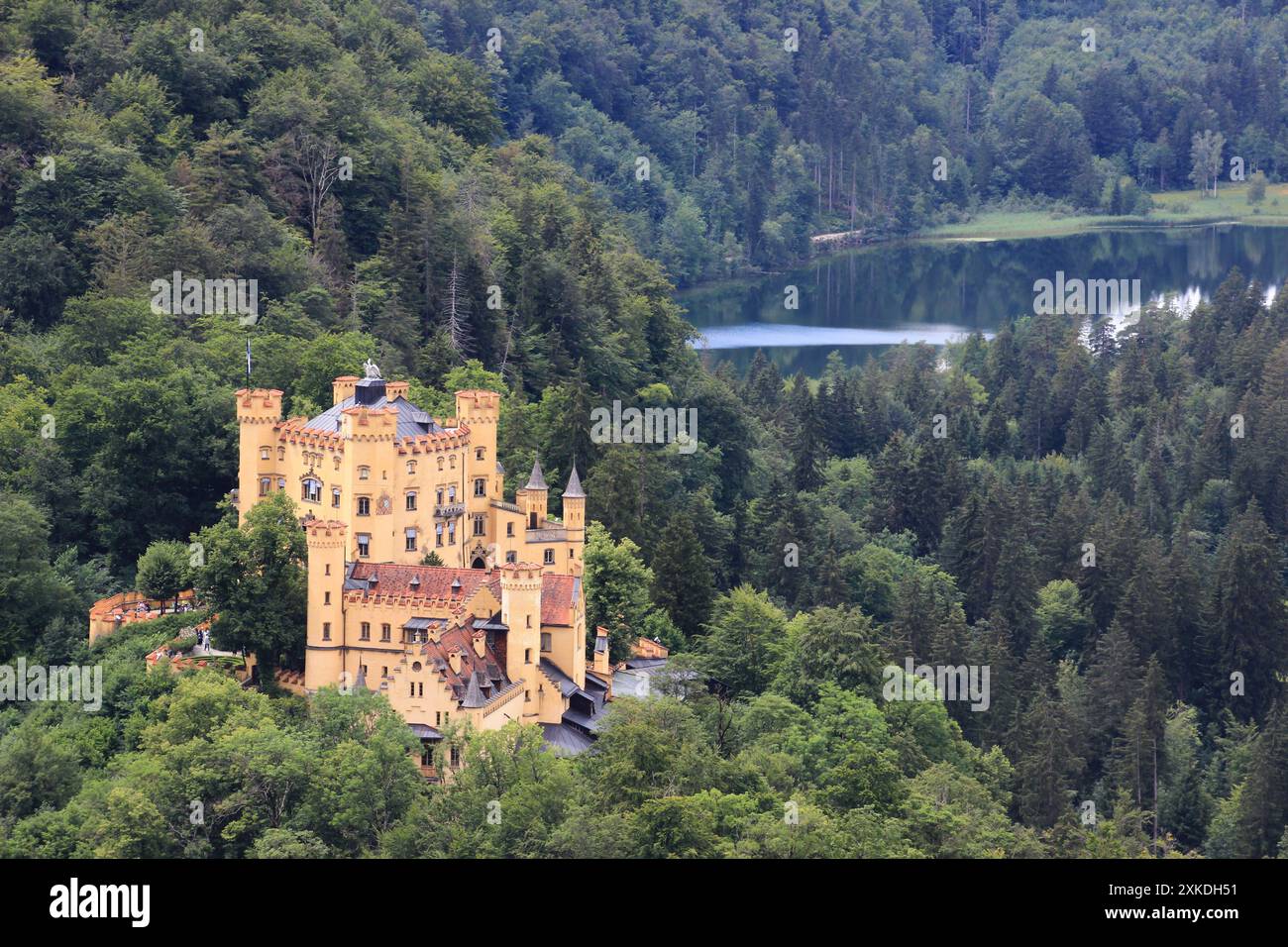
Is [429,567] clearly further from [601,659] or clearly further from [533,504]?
[601,659]

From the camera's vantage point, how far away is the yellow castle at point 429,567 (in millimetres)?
75125

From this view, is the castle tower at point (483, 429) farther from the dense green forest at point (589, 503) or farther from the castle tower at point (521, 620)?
the castle tower at point (521, 620)

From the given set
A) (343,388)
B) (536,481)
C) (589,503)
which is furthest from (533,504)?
(589,503)

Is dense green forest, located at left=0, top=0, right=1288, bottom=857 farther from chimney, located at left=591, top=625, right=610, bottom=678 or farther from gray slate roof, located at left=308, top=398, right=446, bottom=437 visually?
gray slate roof, located at left=308, top=398, right=446, bottom=437

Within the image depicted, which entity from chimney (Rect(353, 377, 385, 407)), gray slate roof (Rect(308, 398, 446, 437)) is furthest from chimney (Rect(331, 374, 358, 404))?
chimney (Rect(353, 377, 385, 407))

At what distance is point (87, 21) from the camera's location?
131 metres

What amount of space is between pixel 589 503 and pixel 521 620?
82.2ft

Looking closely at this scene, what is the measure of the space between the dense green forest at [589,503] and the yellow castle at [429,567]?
181cm

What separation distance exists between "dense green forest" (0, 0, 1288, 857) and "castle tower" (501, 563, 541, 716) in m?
3.20

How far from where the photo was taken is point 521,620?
75.9m

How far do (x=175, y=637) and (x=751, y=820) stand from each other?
785 inches

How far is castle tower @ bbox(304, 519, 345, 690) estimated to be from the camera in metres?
76.4
